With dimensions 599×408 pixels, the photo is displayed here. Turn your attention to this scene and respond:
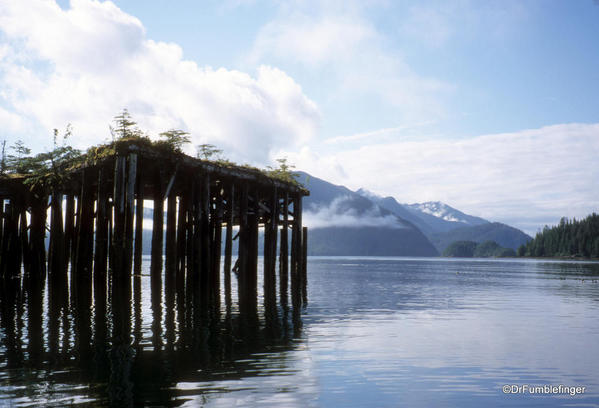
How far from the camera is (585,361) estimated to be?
10.4m

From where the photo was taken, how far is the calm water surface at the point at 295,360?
7.37 meters

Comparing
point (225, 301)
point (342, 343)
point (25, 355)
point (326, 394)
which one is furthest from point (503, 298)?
point (25, 355)

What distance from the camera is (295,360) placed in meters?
9.70

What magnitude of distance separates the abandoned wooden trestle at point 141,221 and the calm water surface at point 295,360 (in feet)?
12.7

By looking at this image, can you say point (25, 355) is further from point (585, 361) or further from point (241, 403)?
point (585, 361)

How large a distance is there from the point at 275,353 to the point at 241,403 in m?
3.36

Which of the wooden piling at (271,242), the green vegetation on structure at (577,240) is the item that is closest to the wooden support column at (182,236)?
the wooden piling at (271,242)

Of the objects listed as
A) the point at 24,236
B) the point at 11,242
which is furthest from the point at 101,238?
the point at 11,242

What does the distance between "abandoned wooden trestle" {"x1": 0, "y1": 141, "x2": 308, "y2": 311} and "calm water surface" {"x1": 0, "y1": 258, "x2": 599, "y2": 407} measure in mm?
3867

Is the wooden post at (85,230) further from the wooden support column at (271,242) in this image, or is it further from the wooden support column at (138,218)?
the wooden support column at (271,242)

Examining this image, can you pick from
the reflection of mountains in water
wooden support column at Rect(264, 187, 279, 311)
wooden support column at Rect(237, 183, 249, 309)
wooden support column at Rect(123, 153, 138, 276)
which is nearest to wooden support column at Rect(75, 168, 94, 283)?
the reflection of mountains in water

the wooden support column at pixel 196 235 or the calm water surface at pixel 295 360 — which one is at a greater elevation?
the wooden support column at pixel 196 235

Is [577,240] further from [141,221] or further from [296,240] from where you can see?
[141,221]

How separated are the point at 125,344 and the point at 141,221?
12434 mm
